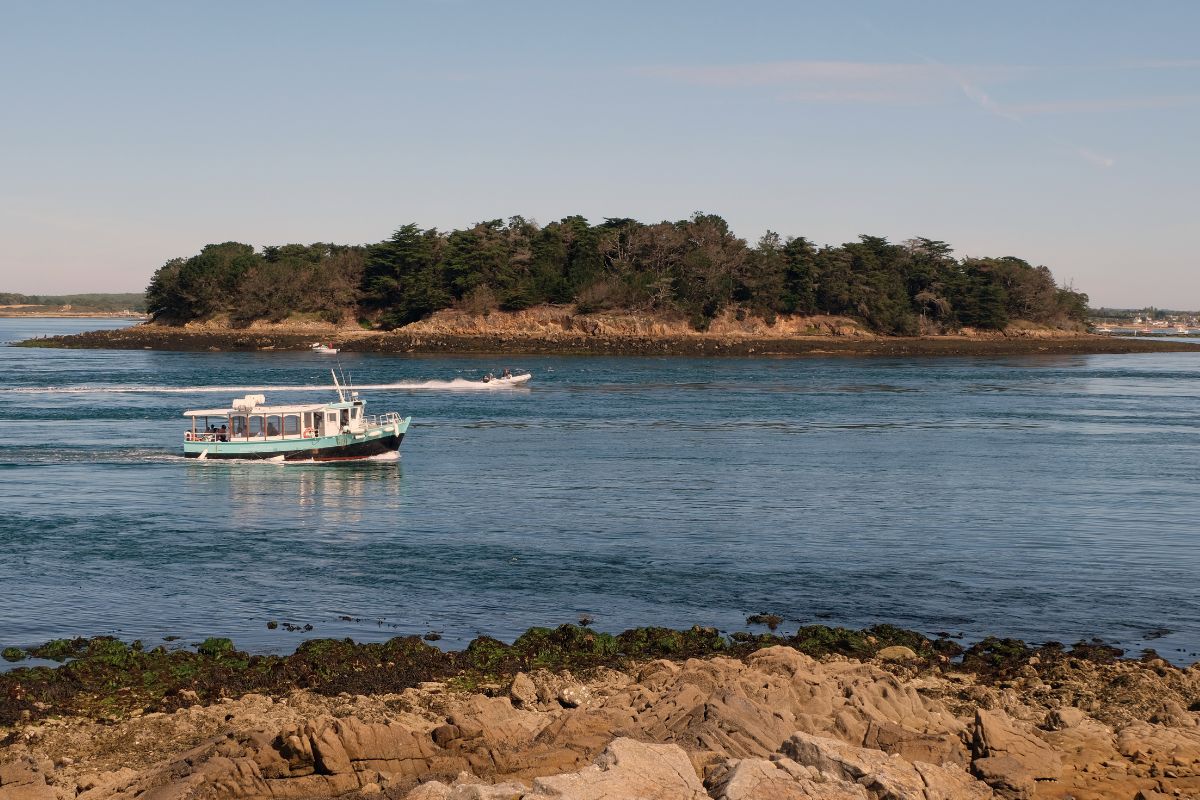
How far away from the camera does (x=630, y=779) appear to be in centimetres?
1365

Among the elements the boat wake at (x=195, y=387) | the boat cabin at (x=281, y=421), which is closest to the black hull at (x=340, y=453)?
the boat cabin at (x=281, y=421)

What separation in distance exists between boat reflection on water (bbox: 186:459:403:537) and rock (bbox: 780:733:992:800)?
24.8 metres

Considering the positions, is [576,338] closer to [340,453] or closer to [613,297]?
[613,297]

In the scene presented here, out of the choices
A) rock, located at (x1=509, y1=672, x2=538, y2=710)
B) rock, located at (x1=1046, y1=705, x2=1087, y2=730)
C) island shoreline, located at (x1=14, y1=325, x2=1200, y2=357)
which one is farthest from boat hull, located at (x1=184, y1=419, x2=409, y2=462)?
island shoreline, located at (x1=14, y1=325, x2=1200, y2=357)

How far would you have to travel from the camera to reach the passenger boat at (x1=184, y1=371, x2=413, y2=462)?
5331cm

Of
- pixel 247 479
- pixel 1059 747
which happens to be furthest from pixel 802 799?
pixel 247 479

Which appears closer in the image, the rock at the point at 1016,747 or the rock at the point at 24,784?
the rock at the point at 24,784

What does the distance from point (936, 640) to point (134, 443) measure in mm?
44369

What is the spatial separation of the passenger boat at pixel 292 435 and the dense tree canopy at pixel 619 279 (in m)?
95.3

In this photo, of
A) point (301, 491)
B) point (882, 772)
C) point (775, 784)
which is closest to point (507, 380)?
point (301, 491)

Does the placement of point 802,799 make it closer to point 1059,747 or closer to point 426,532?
point 1059,747

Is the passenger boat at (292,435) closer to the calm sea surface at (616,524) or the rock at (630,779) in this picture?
the calm sea surface at (616,524)

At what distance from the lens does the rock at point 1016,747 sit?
1590 centimetres

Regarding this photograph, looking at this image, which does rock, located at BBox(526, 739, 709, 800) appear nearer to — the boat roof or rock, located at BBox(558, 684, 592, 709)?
rock, located at BBox(558, 684, 592, 709)
